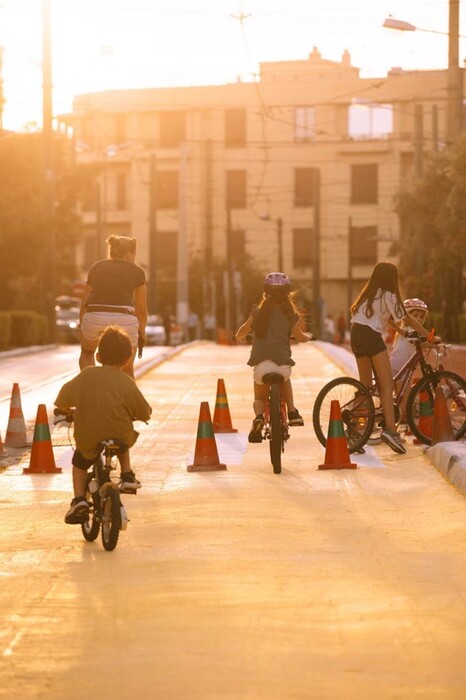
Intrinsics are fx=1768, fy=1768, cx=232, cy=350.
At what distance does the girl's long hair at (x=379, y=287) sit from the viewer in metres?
15.6

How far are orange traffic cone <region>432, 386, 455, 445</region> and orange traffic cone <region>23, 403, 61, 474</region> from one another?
3459mm

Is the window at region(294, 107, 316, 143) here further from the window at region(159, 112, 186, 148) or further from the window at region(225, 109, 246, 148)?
the window at region(159, 112, 186, 148)

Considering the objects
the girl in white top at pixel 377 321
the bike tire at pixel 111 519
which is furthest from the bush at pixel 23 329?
the bike tire at pixel 111 519

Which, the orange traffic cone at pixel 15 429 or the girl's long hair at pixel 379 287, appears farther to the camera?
the orange traffic cone at pixel 15 429

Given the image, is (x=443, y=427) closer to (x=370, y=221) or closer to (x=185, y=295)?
(x=185, y=295)

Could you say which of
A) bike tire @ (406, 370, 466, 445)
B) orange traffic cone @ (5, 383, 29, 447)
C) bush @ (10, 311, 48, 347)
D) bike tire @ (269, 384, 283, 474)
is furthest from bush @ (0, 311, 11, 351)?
bike tire @ (269, 384, 283, 474)

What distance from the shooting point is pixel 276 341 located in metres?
14.5

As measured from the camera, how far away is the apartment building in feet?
350

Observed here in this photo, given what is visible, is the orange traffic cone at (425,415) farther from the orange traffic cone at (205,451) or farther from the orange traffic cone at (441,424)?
the orange traffic cone at (205,451)

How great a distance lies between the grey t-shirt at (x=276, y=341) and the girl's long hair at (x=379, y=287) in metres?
1.10

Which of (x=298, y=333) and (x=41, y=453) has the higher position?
(x=298, y=333)

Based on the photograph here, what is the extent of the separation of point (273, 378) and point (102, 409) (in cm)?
444

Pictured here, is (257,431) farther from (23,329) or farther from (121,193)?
(121,193)

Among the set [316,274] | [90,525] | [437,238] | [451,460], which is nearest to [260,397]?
[451,460]
